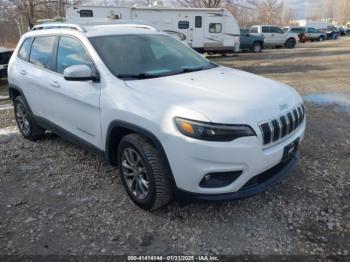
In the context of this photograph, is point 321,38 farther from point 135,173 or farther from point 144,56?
point 135,173

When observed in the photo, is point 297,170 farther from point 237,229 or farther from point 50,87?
point 50,87

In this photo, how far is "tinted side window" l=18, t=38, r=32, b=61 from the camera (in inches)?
201

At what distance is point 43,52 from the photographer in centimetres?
465

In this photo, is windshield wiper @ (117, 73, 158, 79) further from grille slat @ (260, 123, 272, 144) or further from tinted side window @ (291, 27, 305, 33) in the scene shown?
tinted side window @ (291, 27, 305, 33)

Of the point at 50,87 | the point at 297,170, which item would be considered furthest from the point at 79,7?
the point at 297,170

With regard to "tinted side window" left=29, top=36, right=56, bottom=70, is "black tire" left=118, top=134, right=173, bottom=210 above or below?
below

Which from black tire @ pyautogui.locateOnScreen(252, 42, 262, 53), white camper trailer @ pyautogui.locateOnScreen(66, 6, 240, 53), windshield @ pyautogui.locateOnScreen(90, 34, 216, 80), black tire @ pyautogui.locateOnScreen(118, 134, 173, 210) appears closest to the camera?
black tire @ pyautogui.locateOnScreen(118, 134, 173, 210)

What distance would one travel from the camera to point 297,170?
4191mm

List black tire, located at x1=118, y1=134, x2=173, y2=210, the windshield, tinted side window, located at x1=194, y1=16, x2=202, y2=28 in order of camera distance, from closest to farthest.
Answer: black tire, located at x1=118, y1=134, x2=173, y2=210, the windshield, tinted side window, located at x1=194, y1=16, x2=202, y2=28

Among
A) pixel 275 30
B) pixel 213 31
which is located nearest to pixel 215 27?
pixel 213 31

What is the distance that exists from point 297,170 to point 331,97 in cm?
468

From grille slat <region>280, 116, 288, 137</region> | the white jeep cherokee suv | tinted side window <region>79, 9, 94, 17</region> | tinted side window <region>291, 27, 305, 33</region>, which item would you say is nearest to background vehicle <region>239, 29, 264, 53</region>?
tinted side window <region>79, 9, 94, 17</region>

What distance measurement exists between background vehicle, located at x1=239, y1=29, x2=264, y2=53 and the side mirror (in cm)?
2150

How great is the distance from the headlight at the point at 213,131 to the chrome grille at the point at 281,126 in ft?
0.58
